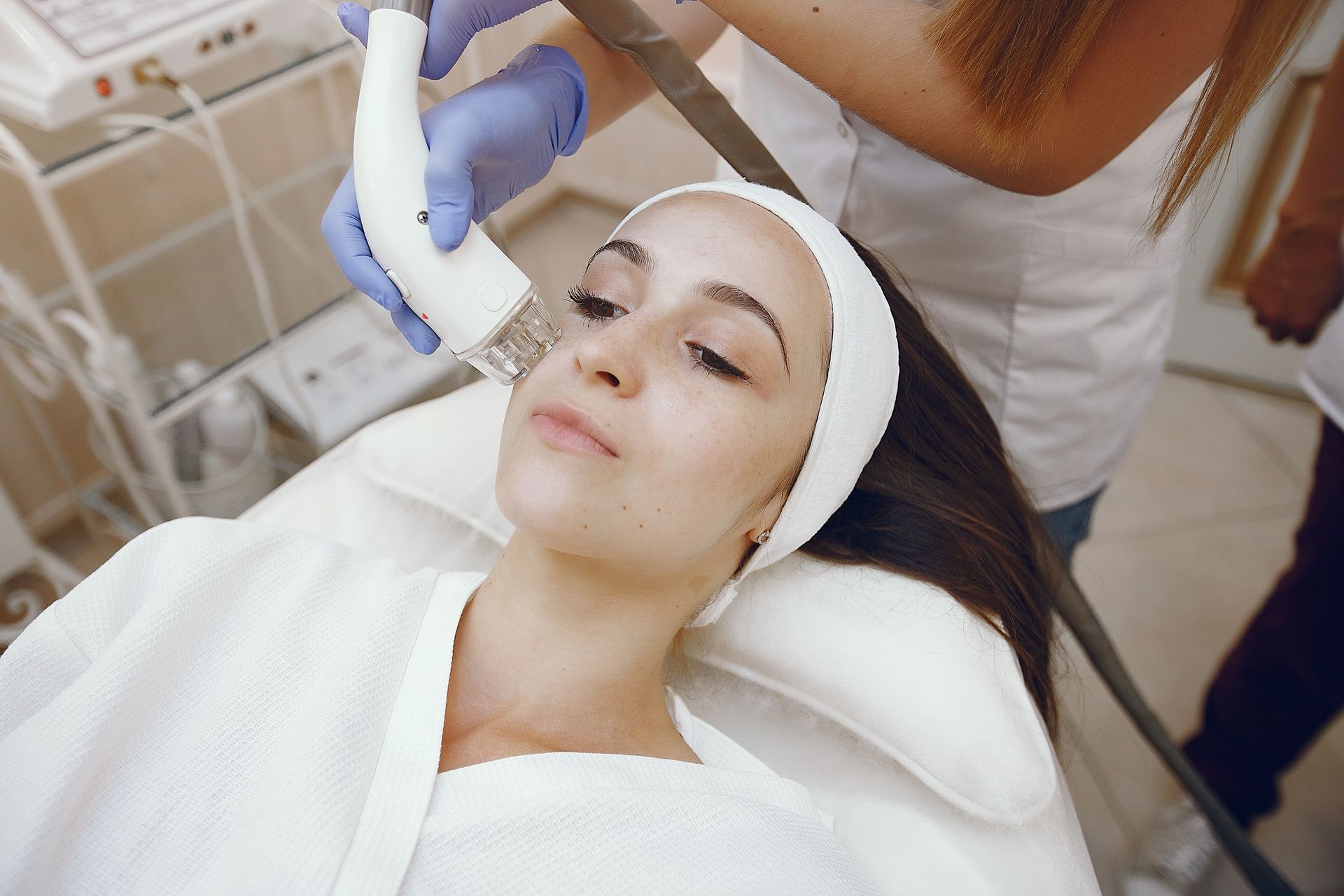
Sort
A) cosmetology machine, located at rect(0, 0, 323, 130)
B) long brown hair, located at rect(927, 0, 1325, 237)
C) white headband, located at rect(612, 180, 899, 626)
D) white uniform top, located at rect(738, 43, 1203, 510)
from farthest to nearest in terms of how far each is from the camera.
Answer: cosmetology machine, located at rect(0, 0, 323, 130)
white uniform top, located at rect(738, 43, 1203, 510)
white headband, located at rect(612, 180, 899, 626)
long brown hair, located at rect(927, 0, 1325, 237)

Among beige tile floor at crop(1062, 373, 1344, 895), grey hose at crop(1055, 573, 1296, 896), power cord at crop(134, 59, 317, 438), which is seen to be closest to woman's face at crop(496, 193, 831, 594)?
grey hose at crop(1055, 573, 1296, 896)

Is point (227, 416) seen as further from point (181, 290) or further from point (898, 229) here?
point (898, 229)

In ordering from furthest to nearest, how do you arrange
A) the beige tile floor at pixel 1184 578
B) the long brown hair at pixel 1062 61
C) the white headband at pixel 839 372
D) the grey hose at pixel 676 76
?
the beige tile floor at pixel 1184 578 → the white headband at pixel 839 372 → the grey hose at pixel 676 76 → the long brown hair at pixel 1062 61

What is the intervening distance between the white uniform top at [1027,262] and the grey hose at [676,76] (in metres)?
0.18

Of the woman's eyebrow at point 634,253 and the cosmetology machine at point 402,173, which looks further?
the woman's eyebrow at point 634,253

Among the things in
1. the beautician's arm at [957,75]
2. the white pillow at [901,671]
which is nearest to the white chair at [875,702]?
the white pillow at [901,671]

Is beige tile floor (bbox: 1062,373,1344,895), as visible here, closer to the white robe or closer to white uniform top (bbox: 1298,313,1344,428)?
white uniform top (bbox: 1298,313,1344,428)

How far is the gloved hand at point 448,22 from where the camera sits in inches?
33.2

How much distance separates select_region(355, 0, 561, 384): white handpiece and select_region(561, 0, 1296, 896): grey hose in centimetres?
15

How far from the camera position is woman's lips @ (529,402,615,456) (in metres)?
0.83

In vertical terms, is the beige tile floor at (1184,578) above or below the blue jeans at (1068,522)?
below

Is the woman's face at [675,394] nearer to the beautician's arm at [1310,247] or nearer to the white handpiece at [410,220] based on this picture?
the white handpiece at [410,220]

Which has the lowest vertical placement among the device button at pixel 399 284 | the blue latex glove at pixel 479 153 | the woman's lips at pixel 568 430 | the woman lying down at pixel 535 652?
the woman lying down at pixel 535 652

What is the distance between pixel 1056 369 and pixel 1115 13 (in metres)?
0.51
